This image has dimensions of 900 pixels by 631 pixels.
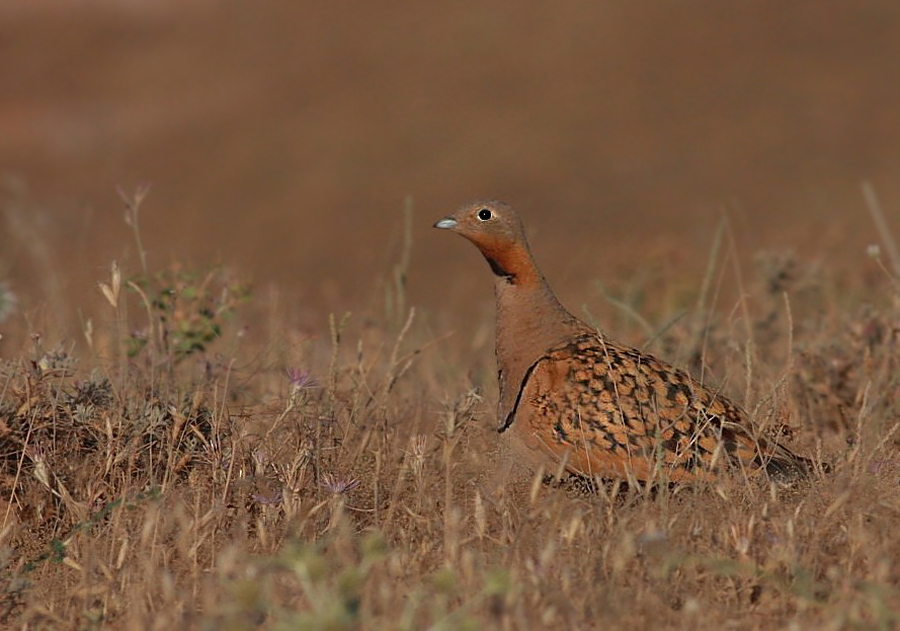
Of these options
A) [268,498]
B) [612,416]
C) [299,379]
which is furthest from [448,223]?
[268,498]

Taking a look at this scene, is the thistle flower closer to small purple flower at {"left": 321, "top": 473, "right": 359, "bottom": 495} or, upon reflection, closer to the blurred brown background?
small purple flower at {"left": 321, "top": 473, "right": 359, "bottom": 495}

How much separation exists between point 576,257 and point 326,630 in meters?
7.48

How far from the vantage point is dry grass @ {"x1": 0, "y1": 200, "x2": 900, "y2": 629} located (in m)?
3.11

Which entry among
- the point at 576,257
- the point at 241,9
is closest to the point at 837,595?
the point at 576,257

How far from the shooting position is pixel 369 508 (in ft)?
13.9

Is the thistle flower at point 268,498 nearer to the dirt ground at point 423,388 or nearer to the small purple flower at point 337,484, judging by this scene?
the dirt ground at point 423,388

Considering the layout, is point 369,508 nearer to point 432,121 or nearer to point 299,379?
point 299,379

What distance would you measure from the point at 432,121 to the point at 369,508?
17.0m

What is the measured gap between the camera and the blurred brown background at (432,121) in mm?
15609

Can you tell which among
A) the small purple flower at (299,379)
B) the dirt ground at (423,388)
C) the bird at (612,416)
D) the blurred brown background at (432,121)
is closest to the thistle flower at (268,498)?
the dirt ground at (423,388)

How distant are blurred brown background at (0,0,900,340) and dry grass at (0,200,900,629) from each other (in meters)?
5.69

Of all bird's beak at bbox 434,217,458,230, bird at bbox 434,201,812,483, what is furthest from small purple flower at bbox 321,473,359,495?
bird's beak at bbox 434,217,458,230

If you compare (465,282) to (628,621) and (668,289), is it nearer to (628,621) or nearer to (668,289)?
(668,289)

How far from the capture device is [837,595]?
123 inches
